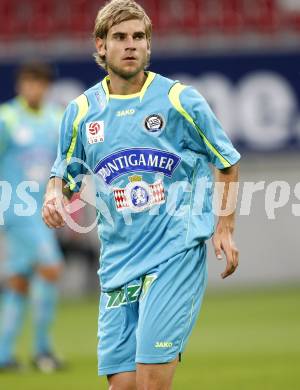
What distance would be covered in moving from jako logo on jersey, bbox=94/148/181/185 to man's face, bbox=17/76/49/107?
443cm

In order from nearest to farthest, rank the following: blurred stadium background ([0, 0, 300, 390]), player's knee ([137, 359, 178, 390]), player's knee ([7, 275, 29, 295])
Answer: player's knee ([137, 359, 178, 390]) → player's knee ([7, 275, 29, 295]) → blurred stadium background ([0, 0, 300, 390])

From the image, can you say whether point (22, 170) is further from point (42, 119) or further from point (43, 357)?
point (43, 357)

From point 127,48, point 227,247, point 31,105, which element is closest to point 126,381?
point 227,247

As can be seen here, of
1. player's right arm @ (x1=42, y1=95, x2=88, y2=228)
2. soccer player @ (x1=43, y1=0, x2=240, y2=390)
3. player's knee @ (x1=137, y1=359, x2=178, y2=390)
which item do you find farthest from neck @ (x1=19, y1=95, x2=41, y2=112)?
player's knee @ (x1=137, y1=359, x2=178, y2=390)

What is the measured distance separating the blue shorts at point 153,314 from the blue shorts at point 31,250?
4.31 metres

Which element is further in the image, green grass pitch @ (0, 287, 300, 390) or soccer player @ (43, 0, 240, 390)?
green grass pitch @ (0, 287, 300, 390)

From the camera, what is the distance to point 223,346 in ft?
34.8

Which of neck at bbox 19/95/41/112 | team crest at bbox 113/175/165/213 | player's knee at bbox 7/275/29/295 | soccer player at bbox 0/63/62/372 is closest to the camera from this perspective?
team crest at bbox 113/175/165/213

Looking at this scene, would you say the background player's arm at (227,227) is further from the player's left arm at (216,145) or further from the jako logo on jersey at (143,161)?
the jako logo on jersey at (143,161)

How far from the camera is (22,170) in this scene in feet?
33.5

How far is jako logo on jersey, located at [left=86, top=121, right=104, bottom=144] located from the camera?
18.5ft

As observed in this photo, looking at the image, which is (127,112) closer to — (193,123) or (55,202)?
(193,123)

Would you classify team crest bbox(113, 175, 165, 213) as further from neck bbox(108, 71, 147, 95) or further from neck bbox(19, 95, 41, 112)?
neck bbox(19, 95, 41, 112)

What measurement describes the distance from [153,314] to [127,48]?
121cm
